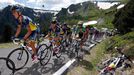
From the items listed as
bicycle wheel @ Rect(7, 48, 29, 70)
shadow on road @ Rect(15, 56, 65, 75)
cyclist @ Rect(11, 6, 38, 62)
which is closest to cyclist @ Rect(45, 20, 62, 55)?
shadow on road @ Rect(15, 56, 65, 75)

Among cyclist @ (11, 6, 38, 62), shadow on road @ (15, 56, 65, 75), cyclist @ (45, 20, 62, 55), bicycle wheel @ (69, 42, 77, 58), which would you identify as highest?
cyclist @ (11, 6, 38, 62)

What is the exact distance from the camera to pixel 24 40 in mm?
12547

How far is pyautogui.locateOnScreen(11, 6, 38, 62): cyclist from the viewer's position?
38.7ft

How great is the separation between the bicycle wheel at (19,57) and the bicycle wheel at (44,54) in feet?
4.10

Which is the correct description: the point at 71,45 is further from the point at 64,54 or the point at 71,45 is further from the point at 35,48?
the point at 35,48

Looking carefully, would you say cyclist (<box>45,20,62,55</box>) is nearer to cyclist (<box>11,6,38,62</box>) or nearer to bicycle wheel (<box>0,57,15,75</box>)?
cyclist (<box>11,6,38,62</box>)

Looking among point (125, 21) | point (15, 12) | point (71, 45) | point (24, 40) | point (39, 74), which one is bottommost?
point (125, 21)

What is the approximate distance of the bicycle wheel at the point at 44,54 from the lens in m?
14.1

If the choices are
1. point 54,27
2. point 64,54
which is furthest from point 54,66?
point 64,54

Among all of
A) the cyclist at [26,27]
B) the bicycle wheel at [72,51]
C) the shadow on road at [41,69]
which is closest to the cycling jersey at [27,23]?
the cyclist at [26,27]

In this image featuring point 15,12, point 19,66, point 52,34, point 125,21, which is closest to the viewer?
point 15,12

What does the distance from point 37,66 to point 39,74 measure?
1516mm

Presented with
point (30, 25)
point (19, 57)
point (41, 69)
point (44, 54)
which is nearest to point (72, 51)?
point (44, 54)

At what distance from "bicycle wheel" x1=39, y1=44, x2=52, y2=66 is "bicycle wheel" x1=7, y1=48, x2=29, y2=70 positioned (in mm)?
1249
